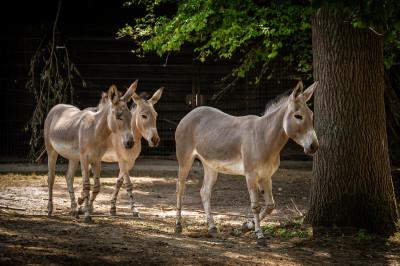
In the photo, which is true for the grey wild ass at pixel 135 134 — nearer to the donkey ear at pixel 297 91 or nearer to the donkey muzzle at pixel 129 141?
the donkey muzzle at pixel 129 141

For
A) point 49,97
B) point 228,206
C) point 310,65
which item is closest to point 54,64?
point 49,97

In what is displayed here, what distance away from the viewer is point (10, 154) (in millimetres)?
18109

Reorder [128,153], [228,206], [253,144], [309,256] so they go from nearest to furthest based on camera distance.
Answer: [309,256]
[253,144]
[128,153]
[228,206]

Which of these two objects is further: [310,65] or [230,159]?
[310,65]

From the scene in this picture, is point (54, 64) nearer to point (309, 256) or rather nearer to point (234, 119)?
point (234, 119)

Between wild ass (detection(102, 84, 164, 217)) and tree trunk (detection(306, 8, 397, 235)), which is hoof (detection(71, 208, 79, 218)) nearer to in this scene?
wild ass (detection(102, 84, 164, 217))

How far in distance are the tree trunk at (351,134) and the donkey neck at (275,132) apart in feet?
2.26

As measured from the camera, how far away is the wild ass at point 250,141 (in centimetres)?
762

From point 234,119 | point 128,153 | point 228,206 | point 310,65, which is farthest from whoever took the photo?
point 310,65

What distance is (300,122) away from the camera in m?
7.54

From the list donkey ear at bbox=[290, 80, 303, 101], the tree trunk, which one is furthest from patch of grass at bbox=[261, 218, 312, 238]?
donkey ear at bbox=[290, 80, 303, 101]

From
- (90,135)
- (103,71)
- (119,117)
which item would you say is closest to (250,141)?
(119,117)

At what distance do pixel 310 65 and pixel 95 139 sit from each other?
20.4 feet

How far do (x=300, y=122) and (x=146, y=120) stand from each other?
9.45 feet
